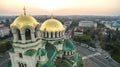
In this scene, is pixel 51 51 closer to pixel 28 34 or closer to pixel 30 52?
pixel 30 52

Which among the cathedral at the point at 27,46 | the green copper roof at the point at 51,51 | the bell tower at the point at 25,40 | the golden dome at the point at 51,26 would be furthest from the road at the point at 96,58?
the bell tower at the point at 25,40

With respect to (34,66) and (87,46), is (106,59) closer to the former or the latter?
(87,46)

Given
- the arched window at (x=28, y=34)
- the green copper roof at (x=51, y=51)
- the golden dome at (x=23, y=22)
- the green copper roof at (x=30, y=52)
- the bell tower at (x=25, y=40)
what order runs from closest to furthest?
the golden dome at (x=23, y=22) < the bell tower at (x=25, y=40) < the green copper roof at (x=30, y=52) < the arched window at (x=28, y=34) < the green copper roof at (x=51, y=51)

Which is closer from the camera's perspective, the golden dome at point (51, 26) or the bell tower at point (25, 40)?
the bell tower at point (25, 40)

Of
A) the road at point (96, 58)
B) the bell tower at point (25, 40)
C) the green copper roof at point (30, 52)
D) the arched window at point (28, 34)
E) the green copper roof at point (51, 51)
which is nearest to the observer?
the bell tower at point (25, 40)

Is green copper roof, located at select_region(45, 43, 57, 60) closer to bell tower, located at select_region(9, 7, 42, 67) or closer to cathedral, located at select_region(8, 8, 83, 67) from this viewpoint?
cathedral, located at select_region(8, 8, 83, 67)

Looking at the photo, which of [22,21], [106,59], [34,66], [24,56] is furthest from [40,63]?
[106,59]

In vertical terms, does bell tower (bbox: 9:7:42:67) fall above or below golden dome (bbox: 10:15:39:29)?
below

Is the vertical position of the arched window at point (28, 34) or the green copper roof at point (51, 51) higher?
the arched window at point (28, 34)

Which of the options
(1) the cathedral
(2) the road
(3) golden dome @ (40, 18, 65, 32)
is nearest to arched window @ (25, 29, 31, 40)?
(1) the cathedral

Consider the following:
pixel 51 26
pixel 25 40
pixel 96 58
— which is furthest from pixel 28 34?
pixel 96 58

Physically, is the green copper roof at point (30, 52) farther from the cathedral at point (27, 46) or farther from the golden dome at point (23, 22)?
the golden dome at point (23, 22)
